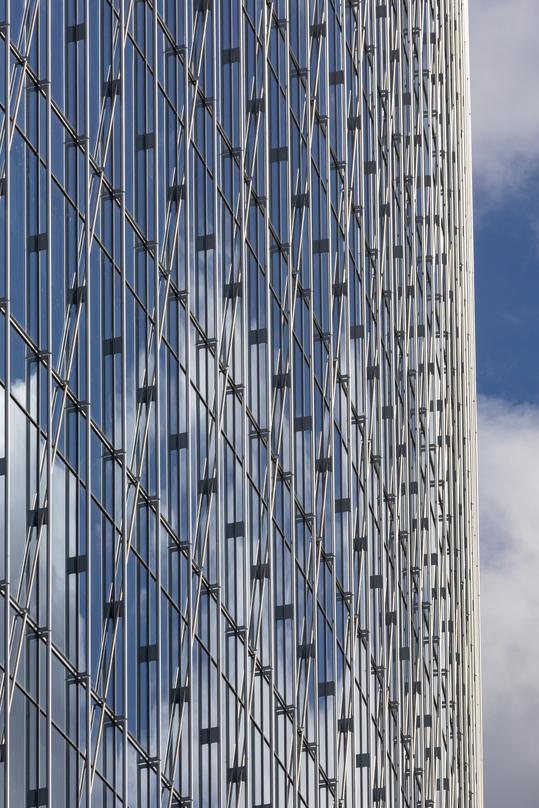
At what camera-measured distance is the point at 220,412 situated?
154ft

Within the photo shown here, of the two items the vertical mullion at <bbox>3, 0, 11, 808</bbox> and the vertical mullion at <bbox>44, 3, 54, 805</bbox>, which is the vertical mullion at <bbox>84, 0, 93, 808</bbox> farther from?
the vertical mullion at <bbox>3, 0, 11, 808</bbox>

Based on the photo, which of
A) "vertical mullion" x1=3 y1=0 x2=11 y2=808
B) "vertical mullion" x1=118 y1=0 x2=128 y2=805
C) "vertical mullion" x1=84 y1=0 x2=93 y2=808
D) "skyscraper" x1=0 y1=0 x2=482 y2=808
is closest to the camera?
"vertical mullion" x1=3 y1=0 x2=11 y2=808

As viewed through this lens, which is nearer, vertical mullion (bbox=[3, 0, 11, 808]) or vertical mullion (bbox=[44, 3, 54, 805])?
vertical mullion (bbox=[3, 0, 11, 808])

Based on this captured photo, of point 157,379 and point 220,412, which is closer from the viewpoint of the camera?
point 157,379

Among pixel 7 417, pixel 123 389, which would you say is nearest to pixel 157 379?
pixel 123 389

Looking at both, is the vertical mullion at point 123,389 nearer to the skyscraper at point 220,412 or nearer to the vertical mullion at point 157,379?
the skyscraper at point 220,412

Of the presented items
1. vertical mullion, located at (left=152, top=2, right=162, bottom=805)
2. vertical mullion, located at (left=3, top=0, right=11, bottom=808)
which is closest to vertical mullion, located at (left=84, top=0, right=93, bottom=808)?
vertical mullion, located at (left=3, top=0, right=11, bottom=808)

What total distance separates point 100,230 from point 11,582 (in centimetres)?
904

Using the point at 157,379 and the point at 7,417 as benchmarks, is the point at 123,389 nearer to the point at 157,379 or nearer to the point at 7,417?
the point at 157,379

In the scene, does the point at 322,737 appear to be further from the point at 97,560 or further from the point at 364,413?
the point at 97,560

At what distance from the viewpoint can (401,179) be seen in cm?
7419

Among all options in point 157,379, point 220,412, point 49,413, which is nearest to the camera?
point 49,413

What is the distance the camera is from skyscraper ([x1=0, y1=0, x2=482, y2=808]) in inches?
1344

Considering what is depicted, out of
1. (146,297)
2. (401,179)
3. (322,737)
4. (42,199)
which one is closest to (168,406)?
(146,297)
